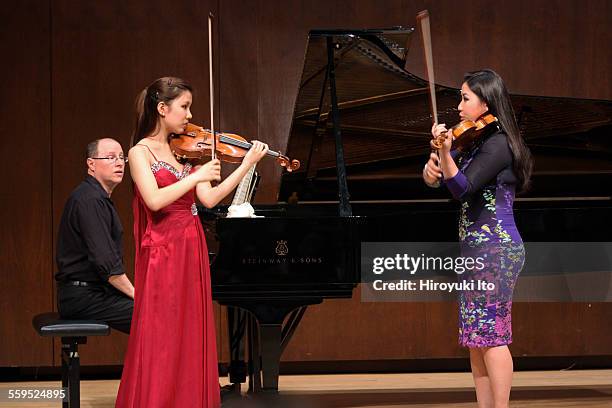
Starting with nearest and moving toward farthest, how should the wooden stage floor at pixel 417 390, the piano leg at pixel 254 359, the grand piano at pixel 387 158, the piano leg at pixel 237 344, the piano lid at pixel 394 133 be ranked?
the grand piano at pixel 387 158 → the piano leg at pixel 254 359 → the piano leg at pixel 237 344 → the piano lid at pixel 394 133 → the wooden stage floor at pixel 417 390

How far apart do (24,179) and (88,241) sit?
1.69 m

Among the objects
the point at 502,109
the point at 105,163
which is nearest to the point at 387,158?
the point at 502,109

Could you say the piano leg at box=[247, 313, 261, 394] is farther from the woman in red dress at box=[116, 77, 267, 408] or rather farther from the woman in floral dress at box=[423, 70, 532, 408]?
the woman in floral dress at box=[423, 70, 532, 408]


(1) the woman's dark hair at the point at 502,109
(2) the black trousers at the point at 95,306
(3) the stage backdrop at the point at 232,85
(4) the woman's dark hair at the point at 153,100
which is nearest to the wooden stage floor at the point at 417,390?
(3) the stage backdrop at the point at 232,85

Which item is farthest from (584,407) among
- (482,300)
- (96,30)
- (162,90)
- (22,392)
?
(96,30)

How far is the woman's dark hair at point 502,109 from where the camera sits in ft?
10.6

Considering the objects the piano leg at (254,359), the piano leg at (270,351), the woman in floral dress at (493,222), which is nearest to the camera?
the woman in floral dress at (493,222)

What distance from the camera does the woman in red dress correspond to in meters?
3.09

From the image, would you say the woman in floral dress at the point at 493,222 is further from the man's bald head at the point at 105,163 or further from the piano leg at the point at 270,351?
the man's bald head at the point at 105,163

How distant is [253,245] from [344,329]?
2058mm

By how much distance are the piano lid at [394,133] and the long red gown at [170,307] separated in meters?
1.20

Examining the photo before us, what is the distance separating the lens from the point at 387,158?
453cm

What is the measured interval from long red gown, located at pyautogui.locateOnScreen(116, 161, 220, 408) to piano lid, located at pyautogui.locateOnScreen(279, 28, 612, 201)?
1.20 meters

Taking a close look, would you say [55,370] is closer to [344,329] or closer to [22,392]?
[22,392]
